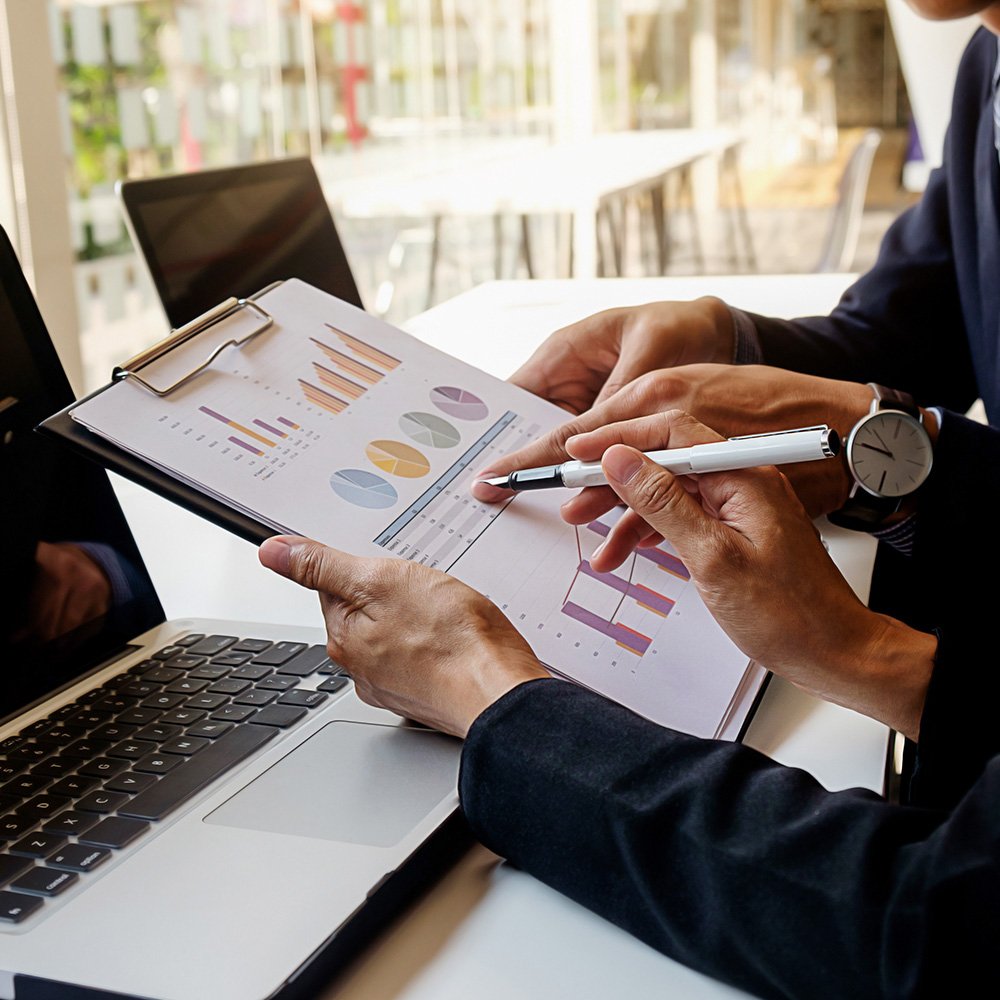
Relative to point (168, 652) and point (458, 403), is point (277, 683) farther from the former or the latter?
point (458, 403)

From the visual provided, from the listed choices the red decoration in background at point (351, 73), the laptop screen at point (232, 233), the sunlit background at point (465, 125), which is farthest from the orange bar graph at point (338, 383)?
the red decoration in background at point (351, 73)

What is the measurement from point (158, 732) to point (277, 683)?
0.27ft

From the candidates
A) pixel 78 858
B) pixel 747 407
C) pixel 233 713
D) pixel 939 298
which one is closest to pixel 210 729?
pixel 233 713

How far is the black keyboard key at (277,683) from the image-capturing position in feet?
2.21

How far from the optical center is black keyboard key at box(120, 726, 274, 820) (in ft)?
1.78

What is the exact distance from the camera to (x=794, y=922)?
0.44 meters

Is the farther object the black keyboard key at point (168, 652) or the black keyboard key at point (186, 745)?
the black keyboard key at point (168, 652)

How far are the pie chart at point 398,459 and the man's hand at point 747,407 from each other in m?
0.06

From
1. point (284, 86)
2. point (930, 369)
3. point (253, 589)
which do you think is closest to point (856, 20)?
point (284, 86)

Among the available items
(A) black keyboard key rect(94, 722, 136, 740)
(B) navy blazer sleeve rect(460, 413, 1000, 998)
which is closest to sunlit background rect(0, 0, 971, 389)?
(A) black keyboard key rect(94, 722, 136, 740)

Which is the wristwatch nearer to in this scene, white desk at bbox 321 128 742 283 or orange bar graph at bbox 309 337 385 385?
orange bar graph at bbox 309 337 385 385

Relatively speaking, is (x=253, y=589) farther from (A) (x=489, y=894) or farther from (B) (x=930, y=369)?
(B) (x=930, y=369)

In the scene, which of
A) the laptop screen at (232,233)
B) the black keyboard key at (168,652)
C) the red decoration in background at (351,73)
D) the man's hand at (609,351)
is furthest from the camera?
the red decoration in background at (351,73)

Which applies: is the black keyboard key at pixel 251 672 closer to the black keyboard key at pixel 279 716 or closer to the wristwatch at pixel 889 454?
the black keyboard key at pixel 279 716
